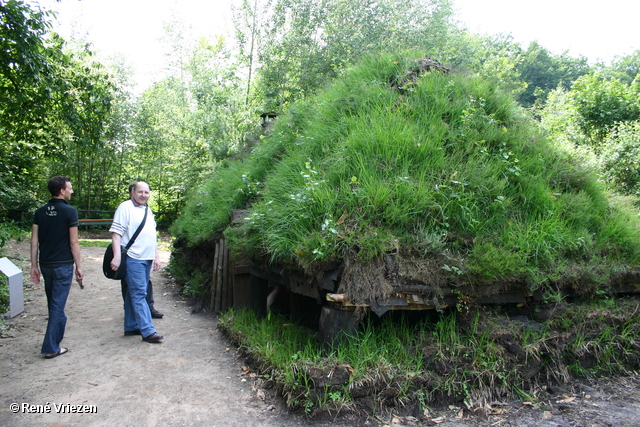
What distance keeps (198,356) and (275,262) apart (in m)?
1.40

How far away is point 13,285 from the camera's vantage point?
5652mm

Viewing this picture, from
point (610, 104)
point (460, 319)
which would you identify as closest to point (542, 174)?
point (460, 319)

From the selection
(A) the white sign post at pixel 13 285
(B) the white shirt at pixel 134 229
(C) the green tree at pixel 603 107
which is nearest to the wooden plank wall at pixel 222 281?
(B) the white shirt at pixel 134 229

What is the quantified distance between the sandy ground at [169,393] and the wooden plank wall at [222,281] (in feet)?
3.18

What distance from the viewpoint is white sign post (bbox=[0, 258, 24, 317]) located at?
544 centimetres

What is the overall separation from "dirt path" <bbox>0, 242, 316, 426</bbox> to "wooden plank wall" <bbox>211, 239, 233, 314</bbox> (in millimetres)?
351

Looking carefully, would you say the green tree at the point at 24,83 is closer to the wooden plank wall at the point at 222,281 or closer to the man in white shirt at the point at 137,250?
the man in white shirt at the point at 137,250

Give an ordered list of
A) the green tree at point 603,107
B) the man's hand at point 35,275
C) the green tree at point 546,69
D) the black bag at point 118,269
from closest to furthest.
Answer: the man's hand at point 35,275 → the black bag at point 118,269 → the green tree at point 603,107 → the green tree at point 546,69

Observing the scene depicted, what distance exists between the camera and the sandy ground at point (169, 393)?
336cm

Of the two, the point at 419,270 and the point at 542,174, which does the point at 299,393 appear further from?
the point at 542,174

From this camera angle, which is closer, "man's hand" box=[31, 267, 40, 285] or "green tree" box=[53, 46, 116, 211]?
"man's hand" box=[31, 267, 40, 285]

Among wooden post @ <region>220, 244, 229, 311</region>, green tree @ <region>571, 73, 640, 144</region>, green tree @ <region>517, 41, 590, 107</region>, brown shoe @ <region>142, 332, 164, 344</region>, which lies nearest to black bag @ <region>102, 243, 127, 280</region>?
brown shoe @ <region>142, 332, 164, 344</region>

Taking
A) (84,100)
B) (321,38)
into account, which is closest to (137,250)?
(84,100)

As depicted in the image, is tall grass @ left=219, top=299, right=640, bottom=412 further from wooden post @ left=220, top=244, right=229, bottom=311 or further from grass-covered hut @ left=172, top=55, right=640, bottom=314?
wooden post @ left=220, top=244, right=229, bottom=311
